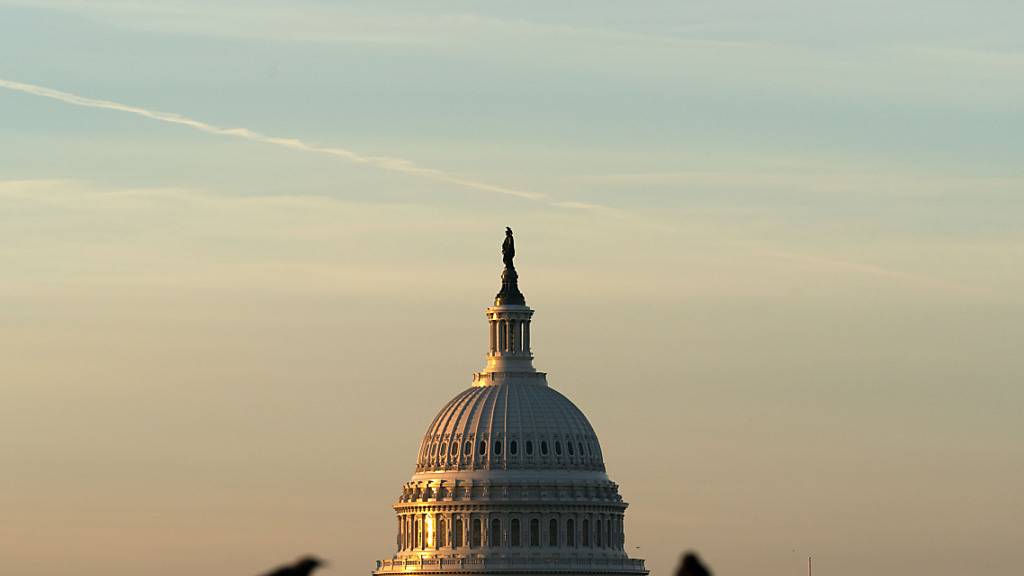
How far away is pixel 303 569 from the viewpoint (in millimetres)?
15180

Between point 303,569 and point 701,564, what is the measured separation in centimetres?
194

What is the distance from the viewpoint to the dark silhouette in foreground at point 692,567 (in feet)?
49.3

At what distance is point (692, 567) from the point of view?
15078 mm

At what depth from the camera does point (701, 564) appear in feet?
49.8

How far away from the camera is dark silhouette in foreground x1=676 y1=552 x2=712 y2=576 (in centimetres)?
1502
